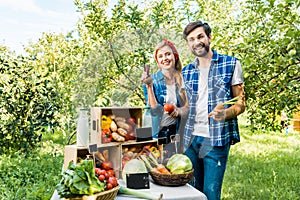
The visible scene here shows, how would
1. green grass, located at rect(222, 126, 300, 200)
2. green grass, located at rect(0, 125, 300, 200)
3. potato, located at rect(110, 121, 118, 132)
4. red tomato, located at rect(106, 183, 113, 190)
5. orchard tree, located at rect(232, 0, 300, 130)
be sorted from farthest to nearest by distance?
green grass, located at rect(222, 126, 300, 200) → green grass, located at rect(0, 125, 300, 200) → orchard tree, located at rect(232, 0, 300, 130) → potato, located at rect(110, 121, 118, 132) → red tomato, located at rect(106, 183, 113, 190)

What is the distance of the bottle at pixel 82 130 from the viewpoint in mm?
2375

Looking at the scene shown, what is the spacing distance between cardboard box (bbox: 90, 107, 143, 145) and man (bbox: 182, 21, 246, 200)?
0.34 m

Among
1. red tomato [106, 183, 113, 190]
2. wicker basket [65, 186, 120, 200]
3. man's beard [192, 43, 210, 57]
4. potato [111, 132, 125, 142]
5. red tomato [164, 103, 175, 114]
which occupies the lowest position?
wicker basket [65, 186, 120, 200]

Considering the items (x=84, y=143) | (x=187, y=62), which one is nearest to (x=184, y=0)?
(x=187, y=62)

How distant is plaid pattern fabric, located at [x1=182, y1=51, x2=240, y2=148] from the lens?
2.46 metres

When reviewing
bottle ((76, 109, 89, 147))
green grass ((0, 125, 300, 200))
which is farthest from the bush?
bottle ((76, 109, 89, 147))

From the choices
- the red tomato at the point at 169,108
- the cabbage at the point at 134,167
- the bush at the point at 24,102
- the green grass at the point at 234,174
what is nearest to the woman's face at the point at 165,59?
the red tomato at the point at 169,108

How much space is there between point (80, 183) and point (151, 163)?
563 millimetres

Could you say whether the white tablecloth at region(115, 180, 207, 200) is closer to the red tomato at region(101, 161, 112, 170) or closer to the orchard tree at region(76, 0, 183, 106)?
the red tomato at region(101, 161, 112, 170)

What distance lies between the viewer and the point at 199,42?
98.6 inches

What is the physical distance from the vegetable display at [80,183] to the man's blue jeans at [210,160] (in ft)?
2.53

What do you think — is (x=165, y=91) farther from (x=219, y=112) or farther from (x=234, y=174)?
(x=234, y=174)

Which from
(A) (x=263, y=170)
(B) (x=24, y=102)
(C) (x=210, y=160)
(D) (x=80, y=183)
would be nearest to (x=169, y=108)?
(C) (x=210, y=160)

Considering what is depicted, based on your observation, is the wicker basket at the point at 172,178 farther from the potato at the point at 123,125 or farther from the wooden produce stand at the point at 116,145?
the potato at the point at 123,125
